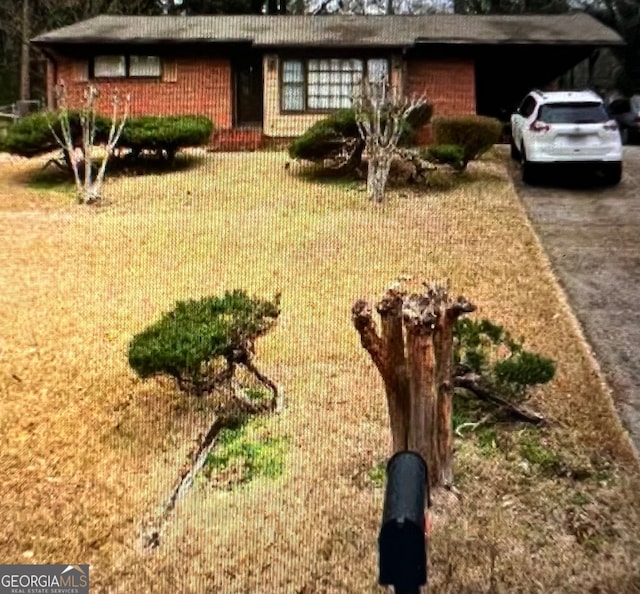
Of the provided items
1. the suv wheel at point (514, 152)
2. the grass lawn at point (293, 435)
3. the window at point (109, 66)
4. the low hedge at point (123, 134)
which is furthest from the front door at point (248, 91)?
the grass lawn at point (293, 435)

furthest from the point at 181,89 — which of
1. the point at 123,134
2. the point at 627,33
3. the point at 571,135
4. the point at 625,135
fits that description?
the point at 627,33

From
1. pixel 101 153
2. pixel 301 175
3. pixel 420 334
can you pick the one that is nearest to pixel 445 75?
pixel 301 175

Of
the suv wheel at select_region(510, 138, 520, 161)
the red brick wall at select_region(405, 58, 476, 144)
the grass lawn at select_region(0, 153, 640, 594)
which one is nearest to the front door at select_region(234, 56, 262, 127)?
the red brick wall at select_region(405, 58, 476, 144)

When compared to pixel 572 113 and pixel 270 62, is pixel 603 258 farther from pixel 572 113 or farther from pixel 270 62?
pixel 270 62

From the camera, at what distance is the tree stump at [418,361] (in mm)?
4395

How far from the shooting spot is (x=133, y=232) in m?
12.2

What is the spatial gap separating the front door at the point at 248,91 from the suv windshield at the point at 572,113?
9.49 meters

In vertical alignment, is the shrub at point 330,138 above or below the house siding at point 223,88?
below

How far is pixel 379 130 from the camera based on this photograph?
14.5m

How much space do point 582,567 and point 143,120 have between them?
14.9 m

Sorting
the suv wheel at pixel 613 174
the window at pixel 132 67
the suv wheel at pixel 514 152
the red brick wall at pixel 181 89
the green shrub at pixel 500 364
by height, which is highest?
the window at pixel 132 67

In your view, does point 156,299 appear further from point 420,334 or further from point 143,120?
point 143,120

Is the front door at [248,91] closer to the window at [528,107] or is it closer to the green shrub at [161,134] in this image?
the green shrub at [161,134]

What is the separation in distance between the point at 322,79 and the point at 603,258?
1230 centimetres
